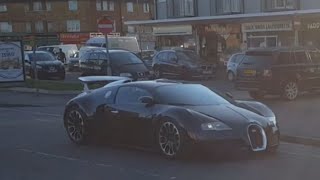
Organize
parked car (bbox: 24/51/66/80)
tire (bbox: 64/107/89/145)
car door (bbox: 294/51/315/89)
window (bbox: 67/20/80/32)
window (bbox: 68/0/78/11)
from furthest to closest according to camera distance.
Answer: window (bbox: 68/0/78/11) < window (bbox: 67/20/80/32) < parked car (bbox: 24/51/66/80) < car door (bbox: 294/51/315/89) < tire (bbox: 64/107/89/145)

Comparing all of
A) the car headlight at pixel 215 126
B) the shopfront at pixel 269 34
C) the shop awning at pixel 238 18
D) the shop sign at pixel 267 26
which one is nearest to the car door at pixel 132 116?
the car headlight at pixel 215 126

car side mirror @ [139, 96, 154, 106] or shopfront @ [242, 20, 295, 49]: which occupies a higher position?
shopfront @ [242, 20, 295, 49]

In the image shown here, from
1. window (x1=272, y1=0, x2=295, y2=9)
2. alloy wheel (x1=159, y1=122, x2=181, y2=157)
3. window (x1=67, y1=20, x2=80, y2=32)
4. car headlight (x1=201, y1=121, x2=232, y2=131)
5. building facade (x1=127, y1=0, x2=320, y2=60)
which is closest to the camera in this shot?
car headlight (x1=201, y1=121, x2=232, y2=131)

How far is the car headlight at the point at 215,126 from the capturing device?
9680 mm

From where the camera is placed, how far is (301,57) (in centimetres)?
2062

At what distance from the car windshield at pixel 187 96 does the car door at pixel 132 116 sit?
261mm

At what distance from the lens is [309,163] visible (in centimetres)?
962

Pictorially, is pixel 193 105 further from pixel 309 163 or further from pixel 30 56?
pixel 30 56

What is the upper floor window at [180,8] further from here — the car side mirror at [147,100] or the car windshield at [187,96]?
the car side mirror at [147,100]

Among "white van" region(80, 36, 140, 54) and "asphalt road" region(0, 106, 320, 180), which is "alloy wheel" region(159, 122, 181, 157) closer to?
"asphalt road" region(0, 106, 320, 180)

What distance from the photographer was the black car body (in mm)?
9734

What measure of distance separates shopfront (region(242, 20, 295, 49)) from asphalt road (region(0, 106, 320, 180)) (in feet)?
81.6

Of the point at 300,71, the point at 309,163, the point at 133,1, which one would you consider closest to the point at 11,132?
the point at 309,163

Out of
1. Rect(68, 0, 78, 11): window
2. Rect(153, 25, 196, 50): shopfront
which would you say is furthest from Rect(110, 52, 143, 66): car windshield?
Rect(68, 0, 78, 11): window
